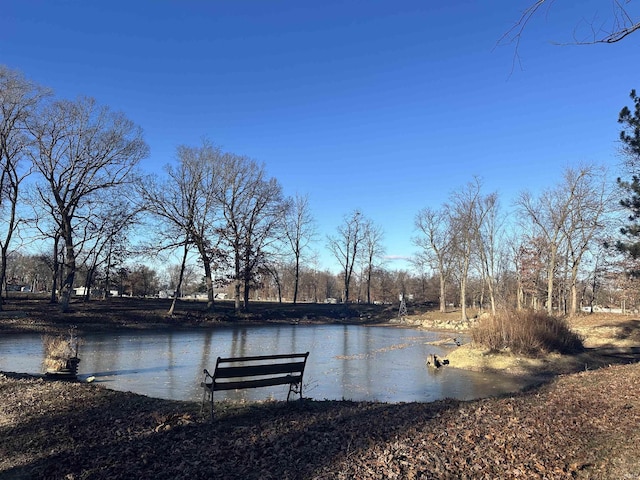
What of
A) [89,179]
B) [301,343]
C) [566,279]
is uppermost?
[89,179]

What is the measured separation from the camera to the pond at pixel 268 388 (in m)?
10.8

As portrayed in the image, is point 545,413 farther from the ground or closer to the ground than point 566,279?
closer to the ground

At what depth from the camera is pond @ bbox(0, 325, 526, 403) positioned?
1081 cm

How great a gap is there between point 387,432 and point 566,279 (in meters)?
44.6

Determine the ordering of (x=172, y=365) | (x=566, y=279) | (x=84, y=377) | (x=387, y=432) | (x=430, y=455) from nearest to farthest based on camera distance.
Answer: (x=430, y=455), (x=387, y=432), (x=84, y=377), (x=172, y=365), (x=566, y=279)

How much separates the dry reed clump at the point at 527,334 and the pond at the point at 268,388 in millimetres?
2587

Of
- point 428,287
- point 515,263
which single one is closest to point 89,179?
point 515,263

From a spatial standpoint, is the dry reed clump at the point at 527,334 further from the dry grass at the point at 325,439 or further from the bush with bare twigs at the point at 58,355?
the bush with bare twigs at the point at 58,355

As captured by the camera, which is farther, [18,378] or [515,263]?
[515,263]

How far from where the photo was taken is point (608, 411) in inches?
261

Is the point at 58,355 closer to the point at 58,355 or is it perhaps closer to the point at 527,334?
the point at 58,355

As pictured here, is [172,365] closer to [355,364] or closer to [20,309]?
[355,364]

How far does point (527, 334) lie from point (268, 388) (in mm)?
11444

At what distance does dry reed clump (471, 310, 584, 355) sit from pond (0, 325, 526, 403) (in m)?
2.59
